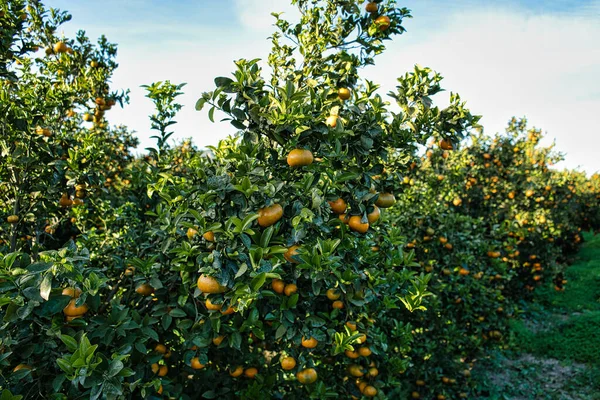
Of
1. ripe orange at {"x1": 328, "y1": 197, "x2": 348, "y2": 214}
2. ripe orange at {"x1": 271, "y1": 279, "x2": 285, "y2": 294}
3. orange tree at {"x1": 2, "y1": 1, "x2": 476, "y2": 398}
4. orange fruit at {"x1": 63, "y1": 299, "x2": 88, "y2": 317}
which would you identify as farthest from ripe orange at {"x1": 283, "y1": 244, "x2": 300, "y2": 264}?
orange fruit at {"x1": 63, "y1": 299, "x2": 88, "y2": 317}

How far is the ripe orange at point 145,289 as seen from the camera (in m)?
2.21

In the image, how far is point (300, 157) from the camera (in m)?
1.87

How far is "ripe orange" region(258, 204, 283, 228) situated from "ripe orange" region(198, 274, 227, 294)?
1.00ft

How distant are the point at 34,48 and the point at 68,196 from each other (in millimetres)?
1181

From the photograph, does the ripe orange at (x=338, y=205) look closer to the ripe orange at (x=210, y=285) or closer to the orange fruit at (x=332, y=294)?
the orange fruit at (x=332, y=294)

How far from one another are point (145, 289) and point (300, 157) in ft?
3.60

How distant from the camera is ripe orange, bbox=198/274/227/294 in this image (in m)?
1.76

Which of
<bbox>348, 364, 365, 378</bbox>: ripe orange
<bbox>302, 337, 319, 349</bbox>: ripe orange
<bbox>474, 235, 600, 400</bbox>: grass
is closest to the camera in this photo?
<bbox>302, 337, 319, 349</bbox>: ripe orange

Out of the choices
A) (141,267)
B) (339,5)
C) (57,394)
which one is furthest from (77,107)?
(57,394)

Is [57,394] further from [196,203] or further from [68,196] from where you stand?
[68,196]

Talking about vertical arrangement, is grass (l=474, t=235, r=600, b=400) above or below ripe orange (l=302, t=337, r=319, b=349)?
below

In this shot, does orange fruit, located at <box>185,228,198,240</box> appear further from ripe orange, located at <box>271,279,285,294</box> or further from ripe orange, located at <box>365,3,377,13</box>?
ripe orange, located at <box>365,3,377,13</box>

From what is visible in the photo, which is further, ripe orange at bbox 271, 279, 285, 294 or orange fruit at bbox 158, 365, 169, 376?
orange fruit at bbox 158, 365, 169, 376

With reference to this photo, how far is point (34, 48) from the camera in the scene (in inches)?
125
